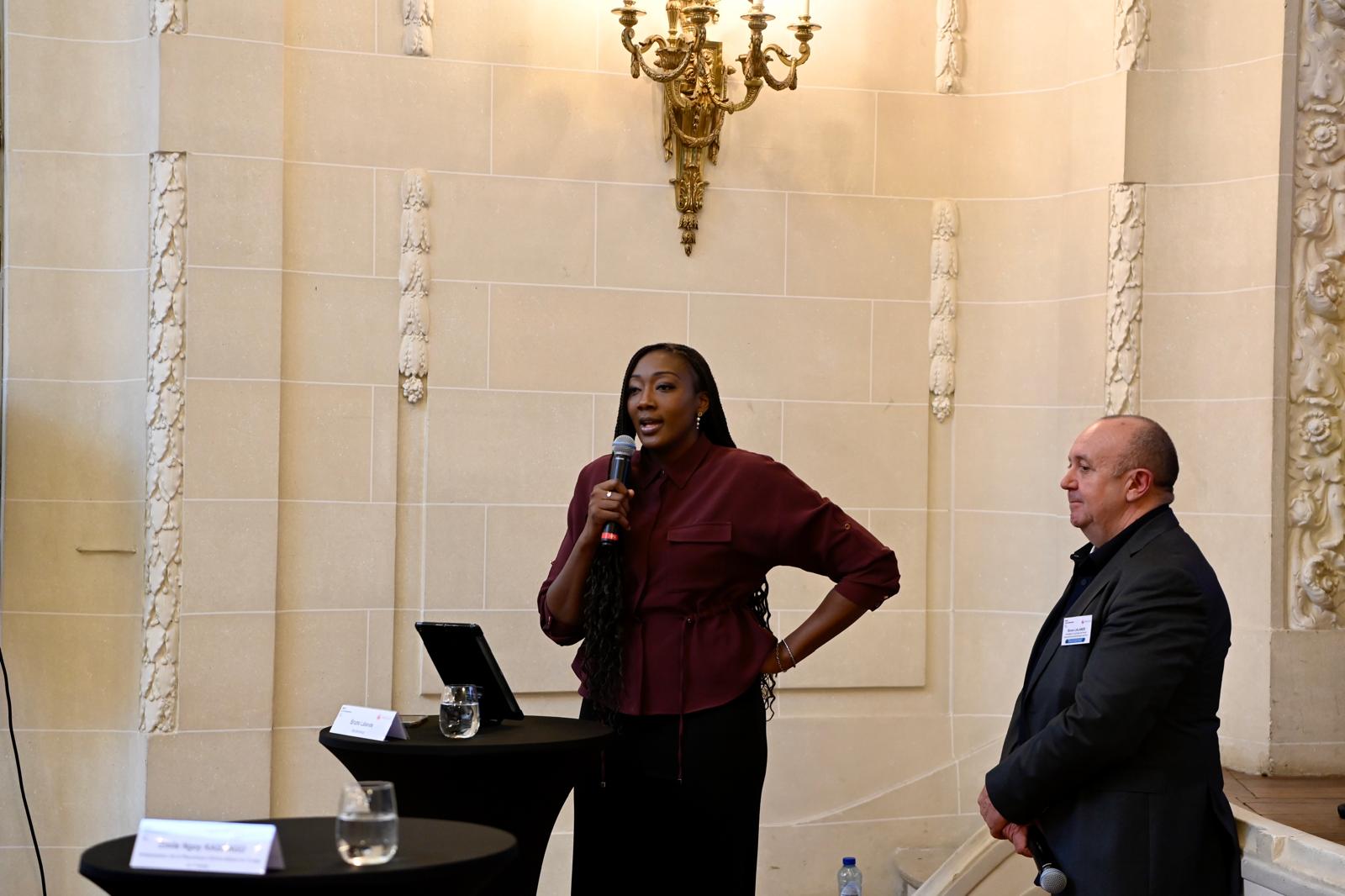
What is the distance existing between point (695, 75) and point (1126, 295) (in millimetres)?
1704

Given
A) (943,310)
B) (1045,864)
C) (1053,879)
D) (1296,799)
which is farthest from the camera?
(943,310)

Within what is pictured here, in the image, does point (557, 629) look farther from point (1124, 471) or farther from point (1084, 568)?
point (1124, 471)

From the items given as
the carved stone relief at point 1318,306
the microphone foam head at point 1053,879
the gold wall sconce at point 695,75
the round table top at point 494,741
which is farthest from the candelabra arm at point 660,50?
the microphone foam head at point 1053,879

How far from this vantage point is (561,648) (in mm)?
5203

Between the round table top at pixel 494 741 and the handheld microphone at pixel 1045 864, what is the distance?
922mm

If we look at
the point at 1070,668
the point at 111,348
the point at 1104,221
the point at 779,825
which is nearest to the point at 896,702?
the point at 779,825

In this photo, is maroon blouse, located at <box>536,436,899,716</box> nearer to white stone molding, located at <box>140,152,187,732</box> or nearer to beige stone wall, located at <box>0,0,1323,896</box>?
beige stone wall, located at <box>0,0,1323,896</box>

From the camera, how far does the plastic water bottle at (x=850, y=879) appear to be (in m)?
5.07

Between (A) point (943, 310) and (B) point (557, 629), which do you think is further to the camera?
(A) point (943, 310)

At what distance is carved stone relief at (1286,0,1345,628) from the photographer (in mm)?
4926

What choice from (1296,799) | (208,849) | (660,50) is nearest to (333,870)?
(208,849)

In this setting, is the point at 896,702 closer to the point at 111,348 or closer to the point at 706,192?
the point at 706,192

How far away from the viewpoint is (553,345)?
17.0ft

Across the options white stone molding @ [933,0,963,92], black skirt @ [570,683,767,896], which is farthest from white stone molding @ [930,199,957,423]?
black skirt @ [570,683,767,896]
